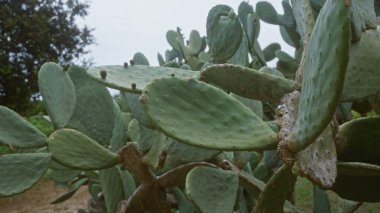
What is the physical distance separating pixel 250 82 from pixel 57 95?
1.77 ft

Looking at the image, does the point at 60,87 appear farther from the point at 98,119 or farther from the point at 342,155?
the point at 342,155

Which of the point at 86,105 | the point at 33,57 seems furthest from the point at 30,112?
the point at 86,105

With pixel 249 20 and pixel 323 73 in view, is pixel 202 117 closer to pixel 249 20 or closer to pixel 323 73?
pixel 323 73

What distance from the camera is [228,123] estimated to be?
770 mm

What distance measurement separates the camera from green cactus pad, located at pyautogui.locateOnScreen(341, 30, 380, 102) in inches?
30.6

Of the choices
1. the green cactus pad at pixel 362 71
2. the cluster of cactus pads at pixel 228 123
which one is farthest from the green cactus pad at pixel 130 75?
the green cactus pad at pixel 362 71

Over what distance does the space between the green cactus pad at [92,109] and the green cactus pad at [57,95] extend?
2.1 inches

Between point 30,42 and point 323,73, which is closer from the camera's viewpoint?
point 323,73

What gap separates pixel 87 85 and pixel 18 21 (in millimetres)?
13489

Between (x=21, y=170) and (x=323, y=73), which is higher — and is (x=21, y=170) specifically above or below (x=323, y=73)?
below

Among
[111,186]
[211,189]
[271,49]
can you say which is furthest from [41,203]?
[211,189]

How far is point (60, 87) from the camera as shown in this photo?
1.19 metres

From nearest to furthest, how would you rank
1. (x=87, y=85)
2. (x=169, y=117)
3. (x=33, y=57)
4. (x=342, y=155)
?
(x=169, y=117)
(x=342, y=155)
(x=87, y=85)
(x=33, y=57)

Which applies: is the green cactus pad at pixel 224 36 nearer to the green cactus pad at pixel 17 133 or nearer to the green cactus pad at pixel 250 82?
the green cactus pad at pixel 250 82
